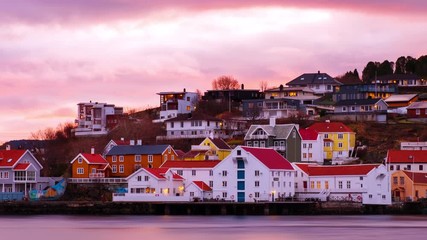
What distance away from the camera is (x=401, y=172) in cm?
8619

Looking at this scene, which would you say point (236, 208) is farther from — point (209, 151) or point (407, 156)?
point (407, 156)

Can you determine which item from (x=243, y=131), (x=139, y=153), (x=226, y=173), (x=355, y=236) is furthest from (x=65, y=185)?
(x=355, y=236)

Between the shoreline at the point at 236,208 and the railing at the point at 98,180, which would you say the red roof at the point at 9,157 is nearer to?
the railing at the point at 98,180

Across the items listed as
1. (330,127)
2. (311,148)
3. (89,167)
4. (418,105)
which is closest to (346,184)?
(311,148)

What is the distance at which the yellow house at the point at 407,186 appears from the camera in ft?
280

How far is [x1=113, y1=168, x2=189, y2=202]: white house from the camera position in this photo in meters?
85.9

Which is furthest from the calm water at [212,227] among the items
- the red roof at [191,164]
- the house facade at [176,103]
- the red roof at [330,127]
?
the house facade at [176,103]

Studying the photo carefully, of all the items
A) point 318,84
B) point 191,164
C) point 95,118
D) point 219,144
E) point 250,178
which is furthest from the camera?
point 318,84

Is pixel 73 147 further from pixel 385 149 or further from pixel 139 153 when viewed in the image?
pixel 385 149

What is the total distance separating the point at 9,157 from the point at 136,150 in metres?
12.4

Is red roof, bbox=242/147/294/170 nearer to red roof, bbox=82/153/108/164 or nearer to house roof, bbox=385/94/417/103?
red roof, bbox=82/153/108/164

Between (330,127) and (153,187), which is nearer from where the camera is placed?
(153,187)

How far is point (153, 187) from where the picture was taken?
283ft

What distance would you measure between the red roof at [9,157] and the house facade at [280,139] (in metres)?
22.5
